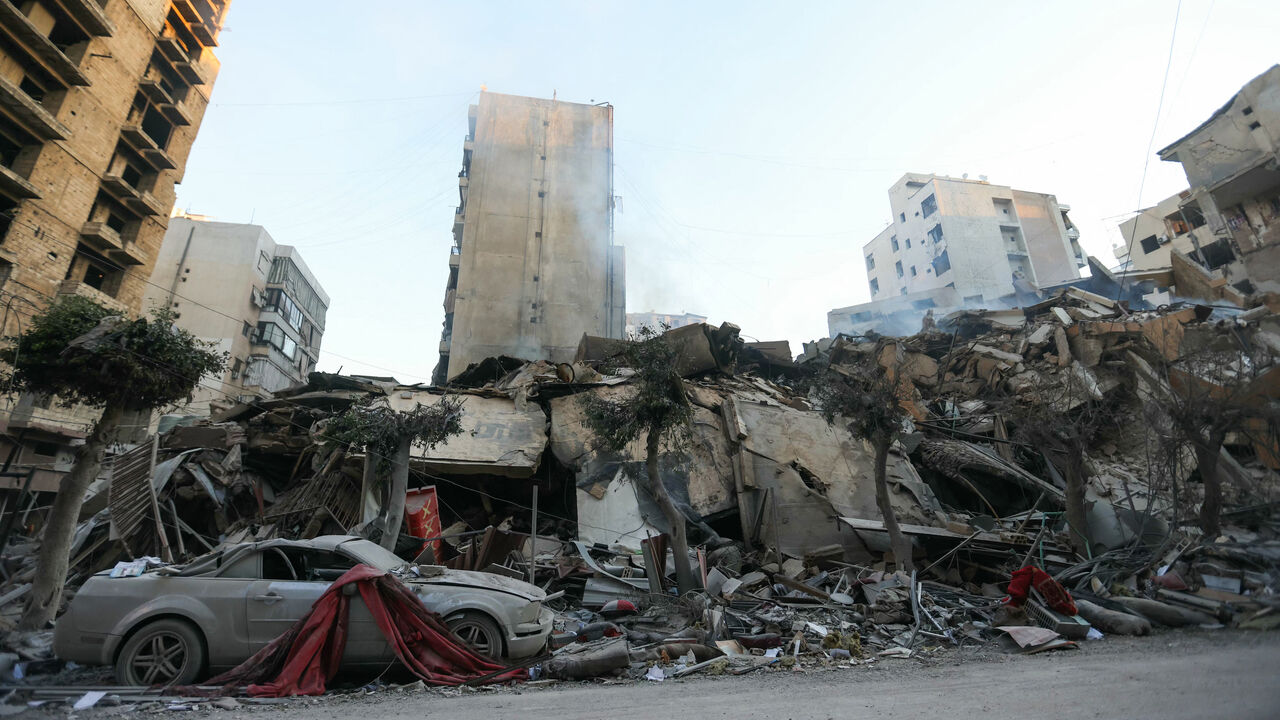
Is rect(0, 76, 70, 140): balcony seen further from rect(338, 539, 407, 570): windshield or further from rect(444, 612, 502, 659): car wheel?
rect(444, 612, 502, 659): car wheel

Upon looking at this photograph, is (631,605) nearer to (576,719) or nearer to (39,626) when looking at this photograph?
(576,719)

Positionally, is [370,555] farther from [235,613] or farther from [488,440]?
[488,440]

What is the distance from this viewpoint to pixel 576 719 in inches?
169

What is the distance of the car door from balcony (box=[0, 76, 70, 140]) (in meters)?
25.6

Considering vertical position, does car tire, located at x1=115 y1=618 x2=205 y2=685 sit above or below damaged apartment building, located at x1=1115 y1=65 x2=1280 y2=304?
below

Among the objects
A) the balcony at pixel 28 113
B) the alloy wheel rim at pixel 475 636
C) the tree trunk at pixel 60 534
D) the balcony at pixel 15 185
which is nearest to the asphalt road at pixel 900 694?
the alloy wheel rim at pixel 475 636

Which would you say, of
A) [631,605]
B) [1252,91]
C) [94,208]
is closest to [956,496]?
[631,605]

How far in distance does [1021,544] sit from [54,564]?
53.0 feet

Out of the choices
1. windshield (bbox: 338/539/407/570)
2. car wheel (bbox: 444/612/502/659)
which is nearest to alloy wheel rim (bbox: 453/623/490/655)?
car wheel (bbox: 444/612/502/659)

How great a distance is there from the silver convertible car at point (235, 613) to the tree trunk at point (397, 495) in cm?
340

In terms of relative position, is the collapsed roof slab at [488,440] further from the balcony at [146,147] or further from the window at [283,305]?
the window at [283,305]

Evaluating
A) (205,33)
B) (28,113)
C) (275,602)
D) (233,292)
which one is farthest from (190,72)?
(275,602)

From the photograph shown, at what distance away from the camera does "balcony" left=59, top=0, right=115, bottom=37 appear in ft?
74.0

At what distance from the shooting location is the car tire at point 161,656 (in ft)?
17.8
